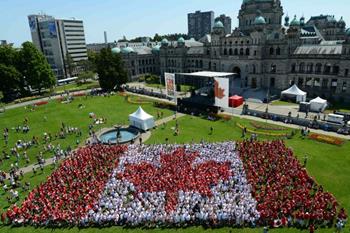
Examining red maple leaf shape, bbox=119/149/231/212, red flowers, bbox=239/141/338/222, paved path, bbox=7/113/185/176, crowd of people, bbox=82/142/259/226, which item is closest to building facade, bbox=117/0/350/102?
paved path, bbox=7/113/185/176

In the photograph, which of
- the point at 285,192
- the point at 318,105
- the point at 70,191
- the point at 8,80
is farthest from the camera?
the point at 8,80

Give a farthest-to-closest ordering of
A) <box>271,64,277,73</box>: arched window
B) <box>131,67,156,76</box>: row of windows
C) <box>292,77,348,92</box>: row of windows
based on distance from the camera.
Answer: <box>131,67,156,76</box>: row of windows, <box>271,64,277,73</box>: arched window, <box>292,77,348,92</box>: row of windows

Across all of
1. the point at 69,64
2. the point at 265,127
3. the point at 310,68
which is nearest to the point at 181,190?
the point at 265,127

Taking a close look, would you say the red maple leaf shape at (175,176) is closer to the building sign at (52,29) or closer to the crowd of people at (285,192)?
the crowd of people at (285,192)

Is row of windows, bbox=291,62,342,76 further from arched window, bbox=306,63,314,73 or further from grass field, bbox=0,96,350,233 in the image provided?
grass field, bbox=0,96,350,233

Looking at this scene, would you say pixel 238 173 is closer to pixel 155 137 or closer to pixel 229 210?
pixel 229 210

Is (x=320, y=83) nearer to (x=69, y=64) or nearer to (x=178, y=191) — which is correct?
(x=178, y=191)

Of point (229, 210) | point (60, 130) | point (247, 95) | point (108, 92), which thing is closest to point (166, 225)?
point (229, 210)
